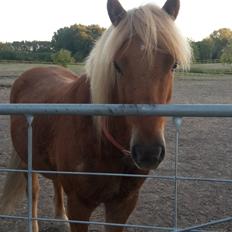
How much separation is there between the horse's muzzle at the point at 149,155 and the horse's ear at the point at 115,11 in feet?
3.12

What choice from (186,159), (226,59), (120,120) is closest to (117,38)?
(120,120)

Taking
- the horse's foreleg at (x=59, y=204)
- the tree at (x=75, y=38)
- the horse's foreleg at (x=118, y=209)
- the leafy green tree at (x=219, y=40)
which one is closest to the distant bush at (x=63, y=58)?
the tree at (x=75, y=38)

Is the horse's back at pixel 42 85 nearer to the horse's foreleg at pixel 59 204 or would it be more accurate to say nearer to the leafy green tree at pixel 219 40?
the horse's foreleg at pixel 59 204

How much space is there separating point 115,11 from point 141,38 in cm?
38

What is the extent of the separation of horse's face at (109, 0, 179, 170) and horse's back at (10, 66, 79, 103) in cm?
143

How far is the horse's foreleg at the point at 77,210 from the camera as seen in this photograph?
9.74 ft

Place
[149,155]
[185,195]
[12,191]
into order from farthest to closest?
[185,195], [12,191], [149,155]

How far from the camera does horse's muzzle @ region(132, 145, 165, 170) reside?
1952 mm

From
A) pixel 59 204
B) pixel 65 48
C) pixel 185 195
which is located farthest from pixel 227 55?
pixel 59 204

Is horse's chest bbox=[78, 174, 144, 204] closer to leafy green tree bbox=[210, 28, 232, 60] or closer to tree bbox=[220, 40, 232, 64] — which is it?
tree bbox=[220, 40, 232, 64]

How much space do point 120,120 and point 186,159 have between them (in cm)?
402

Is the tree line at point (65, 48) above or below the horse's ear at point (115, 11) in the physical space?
above

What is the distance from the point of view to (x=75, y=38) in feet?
156

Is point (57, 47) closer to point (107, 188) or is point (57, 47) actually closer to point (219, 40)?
point (219, 40)
